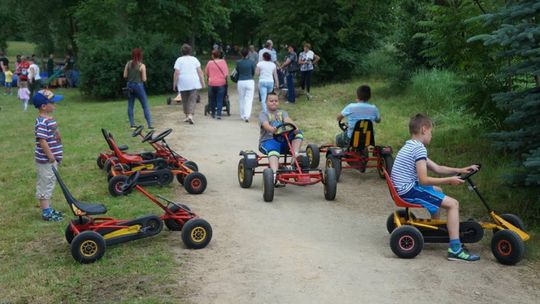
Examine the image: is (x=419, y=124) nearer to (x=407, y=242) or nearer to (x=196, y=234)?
(x=407, y=242)

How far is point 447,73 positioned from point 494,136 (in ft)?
36.7

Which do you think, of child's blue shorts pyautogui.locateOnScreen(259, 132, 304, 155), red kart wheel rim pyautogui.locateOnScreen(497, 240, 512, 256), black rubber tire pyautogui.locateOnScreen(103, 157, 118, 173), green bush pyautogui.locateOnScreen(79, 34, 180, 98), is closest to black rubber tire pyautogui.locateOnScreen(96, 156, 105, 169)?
black rubber tire pyautogui.locateOnScreen(103, 157, 118, 173)

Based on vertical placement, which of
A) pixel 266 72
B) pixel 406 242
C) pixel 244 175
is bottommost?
pixel 406 242

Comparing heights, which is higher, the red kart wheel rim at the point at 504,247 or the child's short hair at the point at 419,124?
the child's short hair at the point at 419,124

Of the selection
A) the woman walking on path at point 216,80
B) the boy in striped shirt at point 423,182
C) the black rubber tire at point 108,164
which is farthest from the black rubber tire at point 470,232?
the woman walking on path at point 216,80

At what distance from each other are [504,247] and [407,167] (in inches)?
50.9

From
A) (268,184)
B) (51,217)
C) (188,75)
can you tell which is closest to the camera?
(51,217)

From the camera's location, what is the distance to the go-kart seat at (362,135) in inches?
376

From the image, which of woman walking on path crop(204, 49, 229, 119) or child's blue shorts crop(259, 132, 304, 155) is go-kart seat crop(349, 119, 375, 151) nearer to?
child's blue shorts crop(259, 132, 304, 155)

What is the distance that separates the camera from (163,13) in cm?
2706

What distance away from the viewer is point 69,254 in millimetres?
6320

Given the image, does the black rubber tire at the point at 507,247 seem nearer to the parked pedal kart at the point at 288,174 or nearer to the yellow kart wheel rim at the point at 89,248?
the parked pedal kart at the point at 288,174

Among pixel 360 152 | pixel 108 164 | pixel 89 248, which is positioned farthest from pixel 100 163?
pixel 89 248

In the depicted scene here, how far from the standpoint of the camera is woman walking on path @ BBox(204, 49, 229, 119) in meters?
16.4
